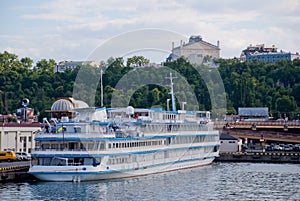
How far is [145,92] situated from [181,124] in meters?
60.5

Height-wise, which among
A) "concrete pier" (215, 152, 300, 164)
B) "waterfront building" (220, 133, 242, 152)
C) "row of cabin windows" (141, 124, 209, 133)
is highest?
"row of cabin windows" (141, 124, 209, 133)

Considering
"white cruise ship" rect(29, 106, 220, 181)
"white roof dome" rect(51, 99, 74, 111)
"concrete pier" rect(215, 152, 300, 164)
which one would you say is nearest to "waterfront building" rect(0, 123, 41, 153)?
"white roof dome" rect(51, 99, 74, 111)

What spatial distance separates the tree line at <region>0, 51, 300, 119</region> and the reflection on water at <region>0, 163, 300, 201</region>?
60257 mm

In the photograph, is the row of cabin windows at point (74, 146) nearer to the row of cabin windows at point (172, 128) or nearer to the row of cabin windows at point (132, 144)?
the row of cabin windows at point (132, 144)

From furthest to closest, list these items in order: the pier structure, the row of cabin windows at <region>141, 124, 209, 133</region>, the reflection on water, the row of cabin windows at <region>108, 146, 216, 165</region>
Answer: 1. the pier structure
2. the row of cabin windows at <region>141, 124, 209, 133</region>
3. the row of cabin windows at <region>108, 146, 216, 165</region>
4. the reflection on water

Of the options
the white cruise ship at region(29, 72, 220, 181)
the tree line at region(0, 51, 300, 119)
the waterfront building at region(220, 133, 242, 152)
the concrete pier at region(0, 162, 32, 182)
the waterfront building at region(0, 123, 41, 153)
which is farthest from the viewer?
the tree line at region(0, 51, 300, 119)

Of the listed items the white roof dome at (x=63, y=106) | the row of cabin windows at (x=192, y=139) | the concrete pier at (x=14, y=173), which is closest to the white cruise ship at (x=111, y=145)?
the row of cabin windows at (x=192, y=139)

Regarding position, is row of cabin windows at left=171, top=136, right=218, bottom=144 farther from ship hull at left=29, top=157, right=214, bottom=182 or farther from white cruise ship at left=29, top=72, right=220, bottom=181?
ship hull at left=29, top=157, right=214, bottom=182

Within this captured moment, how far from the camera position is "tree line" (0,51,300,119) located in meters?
143

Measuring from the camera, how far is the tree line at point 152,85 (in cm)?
14300

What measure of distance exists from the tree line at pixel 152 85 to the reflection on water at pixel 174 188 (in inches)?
2372

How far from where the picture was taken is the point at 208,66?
180 meters

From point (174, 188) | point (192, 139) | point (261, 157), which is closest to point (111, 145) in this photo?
point (174, 188)

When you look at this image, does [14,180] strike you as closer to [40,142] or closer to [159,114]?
[40,142]
